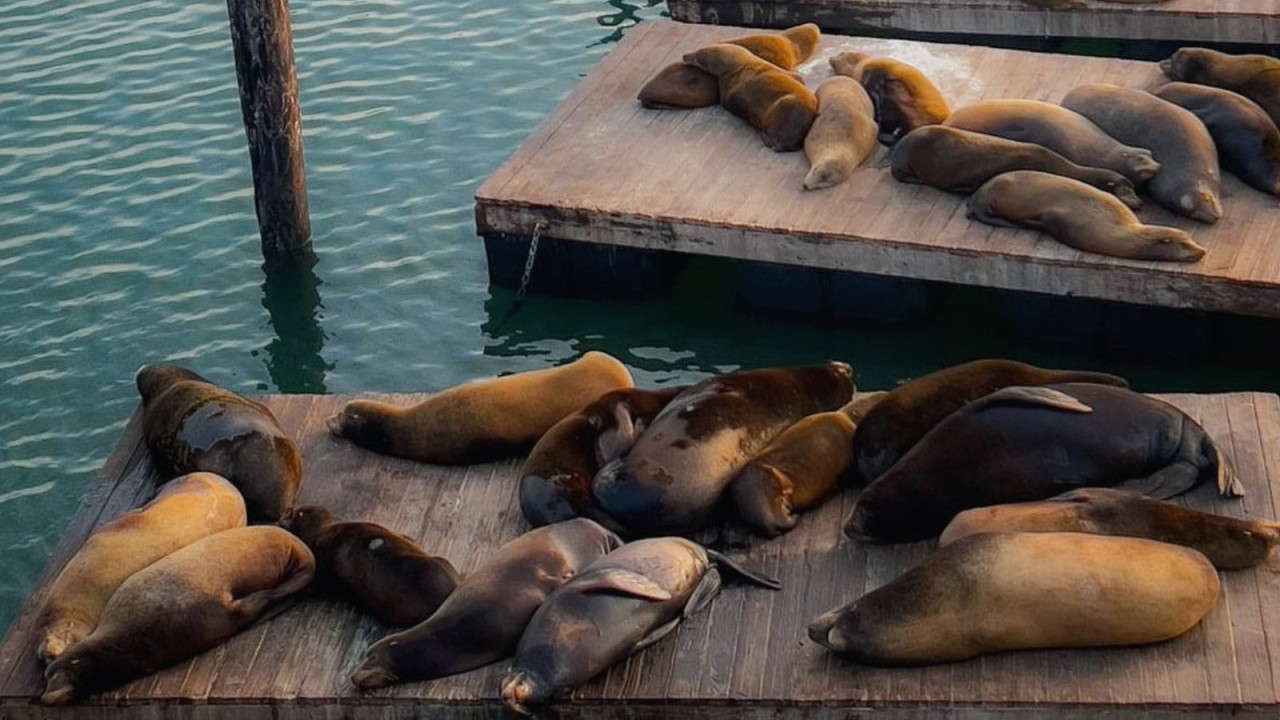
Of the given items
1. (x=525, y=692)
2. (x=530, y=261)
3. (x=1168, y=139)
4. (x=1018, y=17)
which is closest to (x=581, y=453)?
(x=525, y=692)

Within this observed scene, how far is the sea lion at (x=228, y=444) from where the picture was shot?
6.45m

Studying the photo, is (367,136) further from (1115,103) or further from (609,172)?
(1115,103)

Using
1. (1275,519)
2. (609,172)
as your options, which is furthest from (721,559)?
(609,172)

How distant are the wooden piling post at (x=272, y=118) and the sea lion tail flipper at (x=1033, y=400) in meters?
4.59

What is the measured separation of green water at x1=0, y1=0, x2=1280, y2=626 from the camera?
8.77 m

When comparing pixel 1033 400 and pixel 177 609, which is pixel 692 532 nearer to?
pixel 1033 400

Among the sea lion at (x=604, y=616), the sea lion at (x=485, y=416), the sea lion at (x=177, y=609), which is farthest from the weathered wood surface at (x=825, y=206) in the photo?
the sea lion at (x=177, y=609)

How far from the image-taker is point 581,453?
6301 millimetres

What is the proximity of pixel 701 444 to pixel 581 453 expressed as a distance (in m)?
0.44

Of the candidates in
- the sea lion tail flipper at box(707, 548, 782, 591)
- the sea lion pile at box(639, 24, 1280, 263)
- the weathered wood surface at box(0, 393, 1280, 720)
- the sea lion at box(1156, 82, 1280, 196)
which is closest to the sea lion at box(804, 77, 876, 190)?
the sea lion pile at box(639, 24, 1280, 263)

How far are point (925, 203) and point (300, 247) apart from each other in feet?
11.3

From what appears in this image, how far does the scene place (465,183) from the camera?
10.9 metres

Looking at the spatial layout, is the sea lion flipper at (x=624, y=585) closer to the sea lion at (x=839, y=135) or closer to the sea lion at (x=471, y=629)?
the sea lion at (x=471, y=629)

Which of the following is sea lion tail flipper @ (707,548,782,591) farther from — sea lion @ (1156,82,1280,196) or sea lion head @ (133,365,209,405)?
sea lion @ (1156,82,1280,196)
